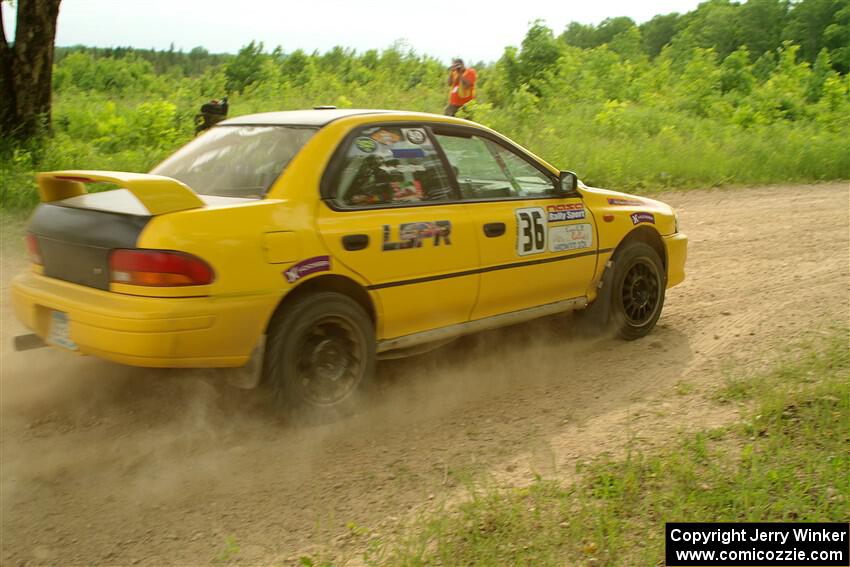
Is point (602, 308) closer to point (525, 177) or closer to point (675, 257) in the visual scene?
point (675, 257)

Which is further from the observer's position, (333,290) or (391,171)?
(391,171)

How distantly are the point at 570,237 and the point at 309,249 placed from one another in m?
2.05

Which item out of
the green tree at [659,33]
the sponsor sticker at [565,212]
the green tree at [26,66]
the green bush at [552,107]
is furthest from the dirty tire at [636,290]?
the green tree at [659,33]

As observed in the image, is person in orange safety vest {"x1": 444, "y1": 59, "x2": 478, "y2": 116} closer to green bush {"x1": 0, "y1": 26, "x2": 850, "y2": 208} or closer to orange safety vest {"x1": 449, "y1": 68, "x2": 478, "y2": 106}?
orange safety vest {"x1": 449, "y1": 68, "x2": 478, "y2": 106}

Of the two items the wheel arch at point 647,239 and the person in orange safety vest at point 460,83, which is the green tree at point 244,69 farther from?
the wheel arch at point 647,239

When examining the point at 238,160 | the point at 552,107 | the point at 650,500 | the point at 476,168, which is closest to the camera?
the point at 650,500

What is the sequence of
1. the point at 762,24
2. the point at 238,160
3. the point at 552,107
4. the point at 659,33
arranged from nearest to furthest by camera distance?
the point at 238,160
the point at 552,107
the point at 762,24
the point at 659,33

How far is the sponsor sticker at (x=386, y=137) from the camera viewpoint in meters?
5.02

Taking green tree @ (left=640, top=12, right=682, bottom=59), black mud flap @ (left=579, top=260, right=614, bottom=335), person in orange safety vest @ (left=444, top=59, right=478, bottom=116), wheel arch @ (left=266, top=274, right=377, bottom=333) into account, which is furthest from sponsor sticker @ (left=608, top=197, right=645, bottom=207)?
green tree @ (left=640, top=12, right=682, bottom=59)

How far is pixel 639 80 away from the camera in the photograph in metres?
25.2

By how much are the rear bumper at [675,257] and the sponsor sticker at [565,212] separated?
1.02 metres

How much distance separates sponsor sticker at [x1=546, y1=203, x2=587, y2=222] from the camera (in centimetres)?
576

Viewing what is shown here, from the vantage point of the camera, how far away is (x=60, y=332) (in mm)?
4402

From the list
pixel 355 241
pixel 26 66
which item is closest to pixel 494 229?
pixel 355 241
